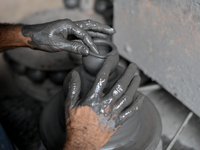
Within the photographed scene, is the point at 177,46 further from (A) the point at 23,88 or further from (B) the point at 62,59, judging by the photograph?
(A) the point at 23,88

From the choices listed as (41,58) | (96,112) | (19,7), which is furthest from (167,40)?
(19,7)

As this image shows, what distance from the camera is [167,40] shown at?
1557 millimetres

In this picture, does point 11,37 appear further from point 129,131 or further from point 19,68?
point 19,68

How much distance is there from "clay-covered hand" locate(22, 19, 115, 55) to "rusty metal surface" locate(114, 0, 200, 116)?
49 cm

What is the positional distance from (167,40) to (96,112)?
→ 87 cm

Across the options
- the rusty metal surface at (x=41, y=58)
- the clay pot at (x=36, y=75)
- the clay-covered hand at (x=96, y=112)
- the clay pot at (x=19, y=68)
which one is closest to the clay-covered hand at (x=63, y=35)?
the clay-covered hand at (x=96, y=112)

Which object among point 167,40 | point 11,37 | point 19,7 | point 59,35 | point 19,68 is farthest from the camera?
point 19,7

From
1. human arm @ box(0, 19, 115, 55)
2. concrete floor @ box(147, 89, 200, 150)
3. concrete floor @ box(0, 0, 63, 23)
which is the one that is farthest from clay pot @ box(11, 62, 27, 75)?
concrete floor @ box(147, 89, 200, 150)

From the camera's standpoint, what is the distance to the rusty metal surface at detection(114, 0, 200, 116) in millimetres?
1381

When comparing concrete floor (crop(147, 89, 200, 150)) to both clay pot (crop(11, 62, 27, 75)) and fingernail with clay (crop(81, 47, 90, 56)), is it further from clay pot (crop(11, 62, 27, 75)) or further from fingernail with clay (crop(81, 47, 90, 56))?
clay pot (crop(11, 62, 27, 75))

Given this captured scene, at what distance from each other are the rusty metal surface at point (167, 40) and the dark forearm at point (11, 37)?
35.7 inches

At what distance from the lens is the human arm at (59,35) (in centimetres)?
112

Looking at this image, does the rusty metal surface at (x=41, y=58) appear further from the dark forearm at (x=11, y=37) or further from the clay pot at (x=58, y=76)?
the dark forearm at (x=11, y=37)

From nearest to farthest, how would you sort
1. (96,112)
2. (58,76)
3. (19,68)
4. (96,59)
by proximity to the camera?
(96,112), (96,59), (58,76), (19,68)
